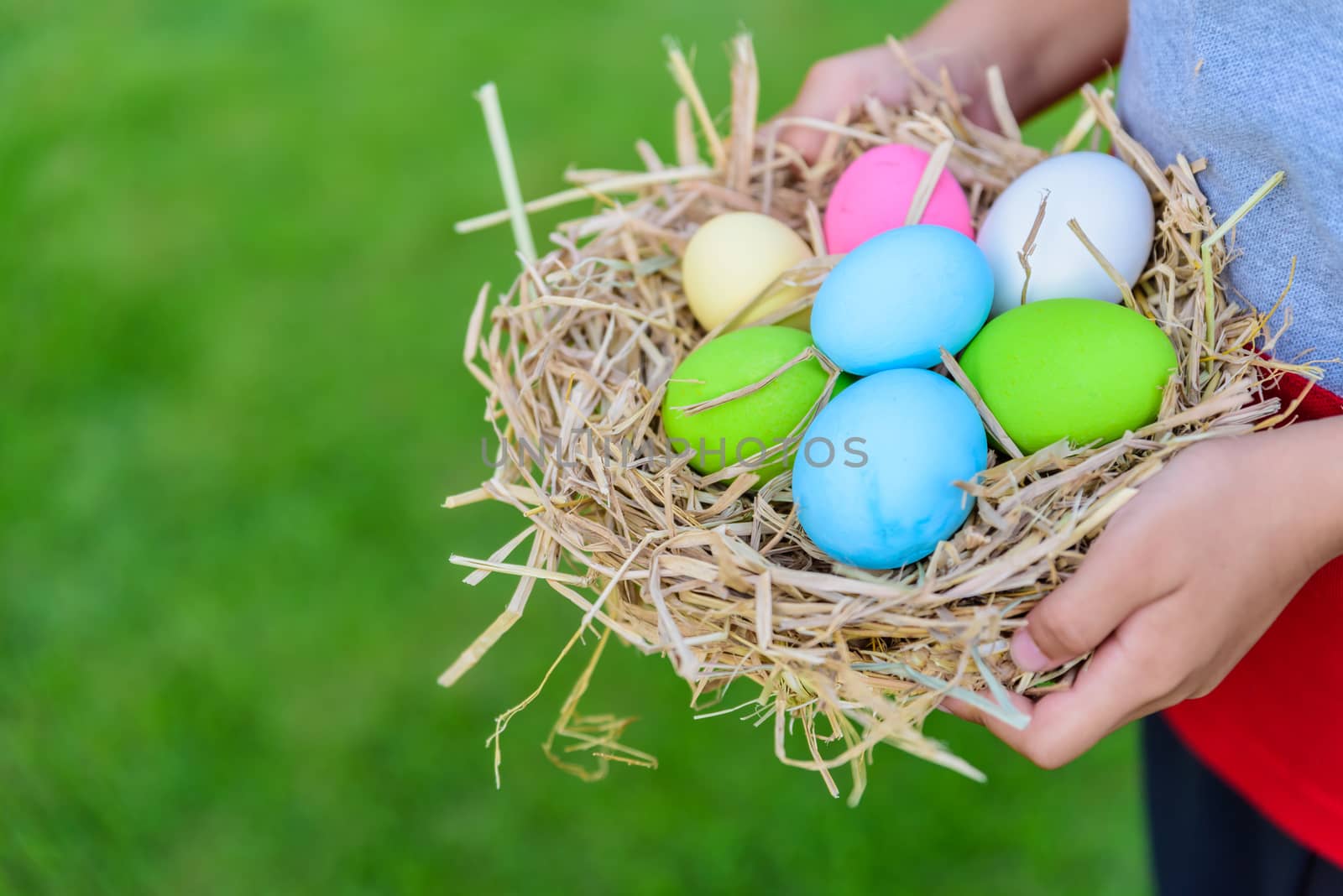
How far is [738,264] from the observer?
120 cm

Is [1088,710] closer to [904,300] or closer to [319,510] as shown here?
[904,300]

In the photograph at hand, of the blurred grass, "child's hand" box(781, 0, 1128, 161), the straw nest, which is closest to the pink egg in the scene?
the straw nest

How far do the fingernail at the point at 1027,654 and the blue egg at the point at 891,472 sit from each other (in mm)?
132

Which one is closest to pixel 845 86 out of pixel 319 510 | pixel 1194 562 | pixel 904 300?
pixel 904 300

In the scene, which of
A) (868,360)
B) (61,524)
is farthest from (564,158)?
(868,360)

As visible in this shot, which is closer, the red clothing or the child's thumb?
the child's thumb

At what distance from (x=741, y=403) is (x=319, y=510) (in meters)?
1.55

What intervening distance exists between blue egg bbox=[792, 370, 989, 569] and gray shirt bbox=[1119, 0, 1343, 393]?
29 centimetres

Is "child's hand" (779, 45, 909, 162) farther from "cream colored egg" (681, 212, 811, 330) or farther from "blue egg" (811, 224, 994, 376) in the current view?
"blue egg" (811, 224, 994, 376)

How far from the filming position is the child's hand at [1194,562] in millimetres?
799

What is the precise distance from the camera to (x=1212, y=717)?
1149 mm

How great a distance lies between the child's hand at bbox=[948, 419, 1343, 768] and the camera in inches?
31.4

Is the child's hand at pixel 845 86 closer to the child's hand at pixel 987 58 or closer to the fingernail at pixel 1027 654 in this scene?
the child's hand at pixel 987 58

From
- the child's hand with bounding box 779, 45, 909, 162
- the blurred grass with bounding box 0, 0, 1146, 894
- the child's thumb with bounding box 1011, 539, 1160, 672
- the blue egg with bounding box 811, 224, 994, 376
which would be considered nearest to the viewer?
the child's thumb with bounding box 1011, 539, 1160, 672
